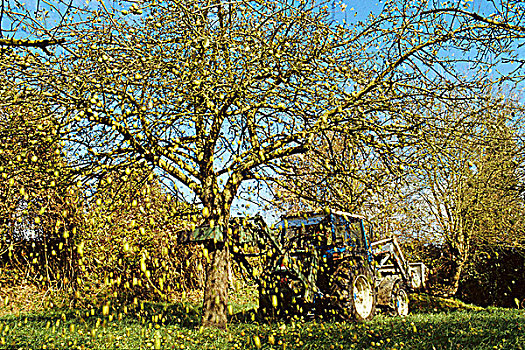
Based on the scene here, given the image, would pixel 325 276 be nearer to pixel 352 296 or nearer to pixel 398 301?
pixel 352 296

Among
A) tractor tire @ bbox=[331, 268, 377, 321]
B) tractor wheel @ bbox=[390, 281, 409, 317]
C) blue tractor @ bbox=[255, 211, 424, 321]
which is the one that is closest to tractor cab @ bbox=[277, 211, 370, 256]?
blue tractor @ bbox=[255, 211, 424, 321]

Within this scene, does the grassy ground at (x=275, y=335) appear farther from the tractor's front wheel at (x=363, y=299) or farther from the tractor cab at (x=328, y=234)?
the tractor cab at (x=328, y=234)

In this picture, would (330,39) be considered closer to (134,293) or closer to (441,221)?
(134,293)

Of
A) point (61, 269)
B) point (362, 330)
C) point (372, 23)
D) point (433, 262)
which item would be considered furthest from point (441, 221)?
point (61, 269)

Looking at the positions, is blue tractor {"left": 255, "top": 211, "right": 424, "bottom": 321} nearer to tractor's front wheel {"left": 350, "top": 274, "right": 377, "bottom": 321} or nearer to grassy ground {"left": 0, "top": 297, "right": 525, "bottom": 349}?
tractor's front wheel {"left": 350, "top": 274, "right": 377, "bottom": 321}

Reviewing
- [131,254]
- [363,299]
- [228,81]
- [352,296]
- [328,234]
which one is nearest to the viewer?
[228,81]

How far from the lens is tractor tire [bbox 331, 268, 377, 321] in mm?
7238

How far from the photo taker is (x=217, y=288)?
6.11 meters

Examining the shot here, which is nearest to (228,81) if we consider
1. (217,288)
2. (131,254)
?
(217,288)

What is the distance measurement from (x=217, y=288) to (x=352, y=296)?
268 cm

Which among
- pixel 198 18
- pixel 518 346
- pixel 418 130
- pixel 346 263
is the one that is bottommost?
pixel 518 346

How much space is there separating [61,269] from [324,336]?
7.32 meters

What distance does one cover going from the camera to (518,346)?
4.89 meters

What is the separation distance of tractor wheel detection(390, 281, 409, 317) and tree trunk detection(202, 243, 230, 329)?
16.0 ft
